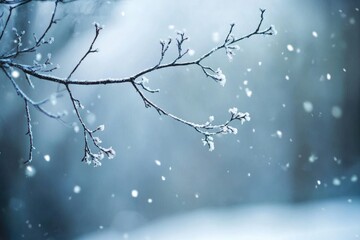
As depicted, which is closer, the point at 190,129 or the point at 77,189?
the point at 77,189

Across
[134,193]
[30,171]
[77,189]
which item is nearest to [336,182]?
[134,193]

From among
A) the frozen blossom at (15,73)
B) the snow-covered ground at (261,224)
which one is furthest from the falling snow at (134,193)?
the frozen blossom at (15,73)

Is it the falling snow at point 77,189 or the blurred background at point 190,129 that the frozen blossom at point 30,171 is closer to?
the blurred background at point 190,129

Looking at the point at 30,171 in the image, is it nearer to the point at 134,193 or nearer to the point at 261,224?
the point at 134,193

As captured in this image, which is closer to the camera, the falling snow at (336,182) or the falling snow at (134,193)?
the falling snow at (134,193)

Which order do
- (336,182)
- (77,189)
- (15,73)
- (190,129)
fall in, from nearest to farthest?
(15,73), (77,189), (190,129), (336,182)

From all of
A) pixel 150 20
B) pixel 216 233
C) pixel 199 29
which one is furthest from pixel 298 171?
pixel 150 20

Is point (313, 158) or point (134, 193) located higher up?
point (313, 158)

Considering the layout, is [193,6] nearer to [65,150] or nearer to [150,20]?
[150,20]

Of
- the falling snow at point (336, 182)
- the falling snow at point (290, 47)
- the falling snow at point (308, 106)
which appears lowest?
the falling snow at point (336, 182)
